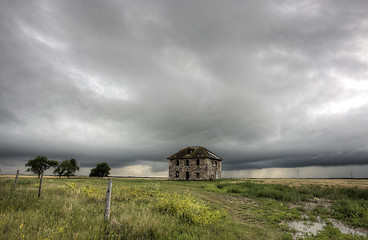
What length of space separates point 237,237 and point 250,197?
14868mm

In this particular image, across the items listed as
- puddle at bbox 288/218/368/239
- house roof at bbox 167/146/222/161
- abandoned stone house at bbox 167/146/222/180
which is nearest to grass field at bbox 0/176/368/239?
puddle at bbox 288/218/368/239

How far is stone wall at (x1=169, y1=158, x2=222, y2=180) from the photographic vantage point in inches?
1809

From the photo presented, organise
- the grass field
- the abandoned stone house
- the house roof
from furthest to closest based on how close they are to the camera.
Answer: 1. the house roof
2. the abandoned stone house
3. the grass field

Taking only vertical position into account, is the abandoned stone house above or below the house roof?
below

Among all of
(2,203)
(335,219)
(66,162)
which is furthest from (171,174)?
(2,203)

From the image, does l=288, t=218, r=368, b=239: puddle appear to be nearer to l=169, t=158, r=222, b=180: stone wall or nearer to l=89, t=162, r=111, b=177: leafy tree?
l=169, t=158, r=222, b=180: stone wall

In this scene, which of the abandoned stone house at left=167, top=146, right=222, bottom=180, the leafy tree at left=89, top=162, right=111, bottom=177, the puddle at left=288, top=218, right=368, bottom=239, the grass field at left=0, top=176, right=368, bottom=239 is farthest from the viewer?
the leafy tree at left=89, top=162, right=111, bottom=177

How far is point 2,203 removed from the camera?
795 cm

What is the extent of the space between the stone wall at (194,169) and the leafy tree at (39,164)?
35.1m

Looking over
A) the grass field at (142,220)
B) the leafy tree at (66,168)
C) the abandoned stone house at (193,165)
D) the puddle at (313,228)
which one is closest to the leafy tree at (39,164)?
the leafy tree at (66,168)

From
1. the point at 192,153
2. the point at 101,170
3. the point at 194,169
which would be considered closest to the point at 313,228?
the point at 194,169

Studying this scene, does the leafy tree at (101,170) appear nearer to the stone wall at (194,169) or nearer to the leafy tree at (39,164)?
the leafy tree at (39,164)

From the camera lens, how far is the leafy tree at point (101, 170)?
57.4 metres

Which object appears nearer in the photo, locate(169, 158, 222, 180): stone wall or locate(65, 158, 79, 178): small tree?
locate(169, 158, 222, 180): stone wall
